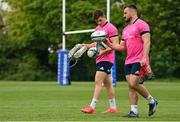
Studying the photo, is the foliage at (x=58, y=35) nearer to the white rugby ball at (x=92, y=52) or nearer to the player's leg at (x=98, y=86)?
the player's leg at (x=98, y=86)

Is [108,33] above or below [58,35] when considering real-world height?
below

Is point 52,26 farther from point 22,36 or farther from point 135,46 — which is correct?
point 135,46

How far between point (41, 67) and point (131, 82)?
2058 inches

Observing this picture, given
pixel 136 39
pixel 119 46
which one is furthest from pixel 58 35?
pixel 136 39

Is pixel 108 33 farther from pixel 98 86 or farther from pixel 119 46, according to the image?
pixel 98 86

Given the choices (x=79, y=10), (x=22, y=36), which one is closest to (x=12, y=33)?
(x=22, y=36)

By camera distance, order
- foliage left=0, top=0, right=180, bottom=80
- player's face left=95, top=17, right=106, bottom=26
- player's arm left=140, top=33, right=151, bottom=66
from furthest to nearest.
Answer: foliage left=0, top=0, right=180, bottom=80, player's face left=95, top=17, right=106, bottom=26, player's arm left=140, top=33, right=151, bottom=66

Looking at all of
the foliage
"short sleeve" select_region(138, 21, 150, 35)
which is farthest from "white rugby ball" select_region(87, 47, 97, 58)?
the foliage

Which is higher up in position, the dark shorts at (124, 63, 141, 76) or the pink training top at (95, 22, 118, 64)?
the pink training top at (95, 22, 118, 64)

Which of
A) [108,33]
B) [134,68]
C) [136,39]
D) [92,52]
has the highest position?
[108,33]

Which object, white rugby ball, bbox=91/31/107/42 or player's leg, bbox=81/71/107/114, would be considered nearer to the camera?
white rugby ball, bbox=91/31/107/42

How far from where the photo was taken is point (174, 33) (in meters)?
60.5

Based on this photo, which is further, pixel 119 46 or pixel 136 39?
pixel 119 46

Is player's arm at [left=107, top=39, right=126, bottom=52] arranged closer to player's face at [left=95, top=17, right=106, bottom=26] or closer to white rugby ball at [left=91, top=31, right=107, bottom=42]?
white rugby ball at [left=91, top=31, right=107, bottom=42]
